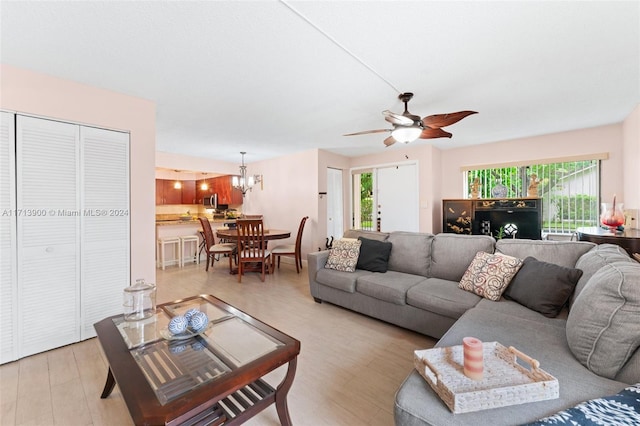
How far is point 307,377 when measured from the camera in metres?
1.85

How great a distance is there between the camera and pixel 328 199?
5828 mm

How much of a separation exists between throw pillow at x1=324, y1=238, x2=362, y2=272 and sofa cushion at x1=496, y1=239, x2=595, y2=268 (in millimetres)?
1432

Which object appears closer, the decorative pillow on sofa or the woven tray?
the decorative pillow on sofa

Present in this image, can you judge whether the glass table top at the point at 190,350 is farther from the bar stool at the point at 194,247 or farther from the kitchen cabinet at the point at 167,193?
the kitchen cabinet at the point at 167,193

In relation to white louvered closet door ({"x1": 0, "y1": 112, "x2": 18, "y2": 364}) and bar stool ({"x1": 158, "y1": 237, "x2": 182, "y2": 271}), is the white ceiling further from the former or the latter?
bar stool ({"x1": 158, "y1": 237, "x2": 182, "y2": 271})

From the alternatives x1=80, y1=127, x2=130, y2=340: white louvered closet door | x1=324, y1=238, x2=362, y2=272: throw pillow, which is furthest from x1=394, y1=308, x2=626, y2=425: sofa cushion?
x1=80, y1=127, x2=130, y2=340: white louvered closet door

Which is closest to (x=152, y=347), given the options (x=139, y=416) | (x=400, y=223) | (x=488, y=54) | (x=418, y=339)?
(x=139, y=416)

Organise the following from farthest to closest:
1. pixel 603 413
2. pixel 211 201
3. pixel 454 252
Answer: pixel 211 201, pixel 454 252, pixel 603 413

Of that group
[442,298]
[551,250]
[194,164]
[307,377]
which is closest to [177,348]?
[307,377]

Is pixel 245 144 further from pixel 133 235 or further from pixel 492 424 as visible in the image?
pixel 492 424

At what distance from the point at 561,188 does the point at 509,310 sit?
3.66 meters

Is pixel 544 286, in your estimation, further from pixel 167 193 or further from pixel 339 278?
pixel 167 193

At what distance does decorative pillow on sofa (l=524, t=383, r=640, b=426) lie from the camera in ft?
2.77

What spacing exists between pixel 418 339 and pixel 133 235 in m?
2.97
